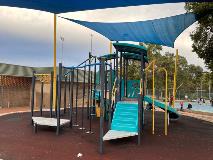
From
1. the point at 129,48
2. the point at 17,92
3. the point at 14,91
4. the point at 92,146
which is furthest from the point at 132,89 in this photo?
the point at 17,92

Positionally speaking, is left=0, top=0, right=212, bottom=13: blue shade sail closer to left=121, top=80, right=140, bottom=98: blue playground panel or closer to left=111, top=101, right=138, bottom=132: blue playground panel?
left=111, top=101, right=138, bottom=132: blue playground panel

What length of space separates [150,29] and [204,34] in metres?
3.46

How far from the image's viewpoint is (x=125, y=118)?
11039mm

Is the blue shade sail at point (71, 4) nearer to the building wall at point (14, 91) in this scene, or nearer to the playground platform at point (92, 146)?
the playground platform at point (92, 146)

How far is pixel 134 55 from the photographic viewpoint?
14.9m

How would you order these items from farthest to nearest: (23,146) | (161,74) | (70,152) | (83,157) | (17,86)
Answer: (161,74) → (17,86) → (23,146) → (70,152) → (83,157)

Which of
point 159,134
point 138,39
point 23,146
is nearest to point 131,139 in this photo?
Answer: point 159,134

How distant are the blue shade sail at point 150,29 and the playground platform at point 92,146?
5.88 metres

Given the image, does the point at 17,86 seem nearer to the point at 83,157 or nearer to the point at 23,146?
the point at 23,146

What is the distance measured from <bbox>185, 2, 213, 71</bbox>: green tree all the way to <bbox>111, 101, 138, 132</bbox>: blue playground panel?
25.8ft

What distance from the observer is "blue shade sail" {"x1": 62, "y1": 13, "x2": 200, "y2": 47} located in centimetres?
1542

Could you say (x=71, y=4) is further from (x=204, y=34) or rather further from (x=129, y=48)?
(x=204, y=34)

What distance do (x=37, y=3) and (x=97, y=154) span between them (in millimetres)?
7345

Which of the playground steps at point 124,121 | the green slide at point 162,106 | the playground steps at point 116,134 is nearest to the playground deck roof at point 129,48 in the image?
the green slide at point 162,106
